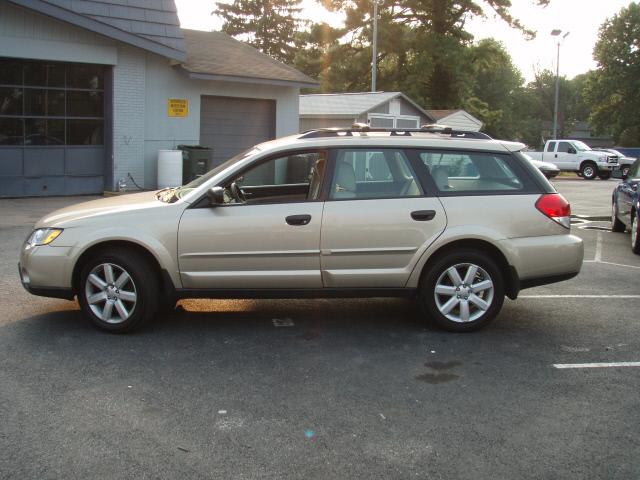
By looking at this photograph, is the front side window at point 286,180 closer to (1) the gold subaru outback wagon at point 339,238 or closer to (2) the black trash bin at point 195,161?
(1) the gold subaru outback wagon at point 339,238

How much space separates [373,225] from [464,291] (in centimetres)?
97

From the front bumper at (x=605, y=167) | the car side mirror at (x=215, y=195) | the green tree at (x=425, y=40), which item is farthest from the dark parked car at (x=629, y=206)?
the green tree at (x=425, y=40)

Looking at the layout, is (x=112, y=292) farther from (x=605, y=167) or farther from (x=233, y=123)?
(x=605, y=167)

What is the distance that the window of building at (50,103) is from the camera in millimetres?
14961

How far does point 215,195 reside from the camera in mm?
5824

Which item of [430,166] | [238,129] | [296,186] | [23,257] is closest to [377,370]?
[430,166]

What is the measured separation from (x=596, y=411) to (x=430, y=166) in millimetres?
2534

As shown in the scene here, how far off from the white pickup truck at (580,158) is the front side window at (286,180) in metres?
29.7

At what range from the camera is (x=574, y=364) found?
17.7ft

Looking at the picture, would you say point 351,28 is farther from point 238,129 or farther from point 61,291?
point 61,291

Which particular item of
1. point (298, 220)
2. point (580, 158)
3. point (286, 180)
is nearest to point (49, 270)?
point (298, 220)

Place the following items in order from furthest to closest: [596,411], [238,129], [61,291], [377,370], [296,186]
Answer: [238,129]
[296,186]
[61,291]
[377,370]
[596,411]

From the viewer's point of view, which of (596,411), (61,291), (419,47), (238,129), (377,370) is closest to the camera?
(596,411)

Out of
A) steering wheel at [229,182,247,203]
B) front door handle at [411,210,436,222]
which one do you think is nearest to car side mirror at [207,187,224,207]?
steering wheel at [229,182,247,203]
